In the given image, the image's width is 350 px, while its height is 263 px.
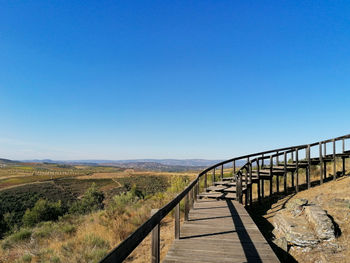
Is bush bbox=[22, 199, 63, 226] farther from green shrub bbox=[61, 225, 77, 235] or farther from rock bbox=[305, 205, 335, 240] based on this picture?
rock bbox=[305, 205, 335, 240]

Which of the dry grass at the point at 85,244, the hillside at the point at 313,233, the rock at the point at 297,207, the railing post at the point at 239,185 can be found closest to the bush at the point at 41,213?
the dry grass at the point at 85,244

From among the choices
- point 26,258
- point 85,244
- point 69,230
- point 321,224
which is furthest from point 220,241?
point 69,230

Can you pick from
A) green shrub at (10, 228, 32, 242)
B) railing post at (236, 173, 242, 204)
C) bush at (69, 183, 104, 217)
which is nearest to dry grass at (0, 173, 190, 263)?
green shrub at (10, 228, 32, 242)

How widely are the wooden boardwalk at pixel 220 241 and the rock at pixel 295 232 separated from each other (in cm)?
122

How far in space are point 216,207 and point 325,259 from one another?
337 cm

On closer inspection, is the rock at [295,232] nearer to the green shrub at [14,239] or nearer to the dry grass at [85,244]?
the dry grass at [85,244]

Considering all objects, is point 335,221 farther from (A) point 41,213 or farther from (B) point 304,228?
(A) point 41,213

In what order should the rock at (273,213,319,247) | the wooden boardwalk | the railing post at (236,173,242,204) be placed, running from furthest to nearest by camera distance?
the railing post at (236,173,242,204)
the rock at (273,213,319,247)
the wooden boardwalk

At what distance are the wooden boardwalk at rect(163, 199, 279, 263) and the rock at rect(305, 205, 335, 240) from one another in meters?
1.93

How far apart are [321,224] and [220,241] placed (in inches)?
136

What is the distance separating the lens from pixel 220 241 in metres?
4.64

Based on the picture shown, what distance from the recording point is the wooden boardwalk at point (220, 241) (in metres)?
3.88

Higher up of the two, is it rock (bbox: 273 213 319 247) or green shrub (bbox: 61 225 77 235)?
rock (bbox: 273 213 319 247)

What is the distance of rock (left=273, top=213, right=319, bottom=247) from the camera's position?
5.79 metres
